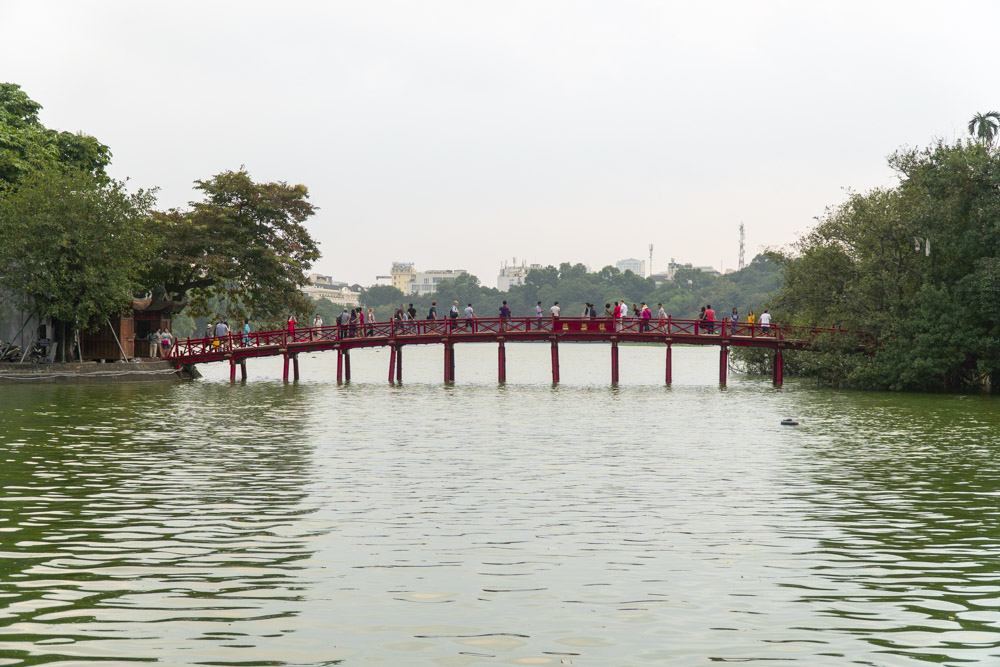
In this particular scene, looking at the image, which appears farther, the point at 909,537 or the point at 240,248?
the point at 240,248

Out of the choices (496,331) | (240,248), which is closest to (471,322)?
(496,331)

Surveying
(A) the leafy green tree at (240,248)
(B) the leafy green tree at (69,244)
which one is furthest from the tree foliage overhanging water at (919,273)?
(B) the leafy green tree at (69,244)

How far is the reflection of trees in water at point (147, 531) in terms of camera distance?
879 cm

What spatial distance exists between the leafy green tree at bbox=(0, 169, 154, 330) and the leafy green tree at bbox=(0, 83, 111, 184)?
1074 mm

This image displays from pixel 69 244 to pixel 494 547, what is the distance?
122 feet

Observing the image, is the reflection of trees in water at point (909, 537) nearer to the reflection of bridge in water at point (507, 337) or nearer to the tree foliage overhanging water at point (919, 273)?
the tree foliage overhanging water at point (919, 273)

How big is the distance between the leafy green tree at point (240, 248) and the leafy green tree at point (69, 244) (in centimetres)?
509

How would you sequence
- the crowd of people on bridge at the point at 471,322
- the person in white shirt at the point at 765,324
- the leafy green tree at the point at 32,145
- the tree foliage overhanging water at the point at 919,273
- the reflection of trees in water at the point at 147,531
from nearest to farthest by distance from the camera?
the reflection of trees in water at the point at 147,531 → the tree foliage overhanging water at the point at 919,273 → the leafy green tree at the point at 32,145 → the crowd of people on bridge at the point at 471,322 → the person in white shirt at the point at 765,324

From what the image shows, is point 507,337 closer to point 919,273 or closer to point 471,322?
point 471,322

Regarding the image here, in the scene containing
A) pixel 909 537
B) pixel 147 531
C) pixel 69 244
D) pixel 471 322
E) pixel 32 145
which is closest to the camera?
pixel 147 531

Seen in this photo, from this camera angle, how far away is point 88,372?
4562 centimetres

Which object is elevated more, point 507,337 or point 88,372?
point 507,337

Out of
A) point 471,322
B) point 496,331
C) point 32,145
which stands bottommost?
point 496,331

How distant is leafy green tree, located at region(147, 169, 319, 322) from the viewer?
171 ft
